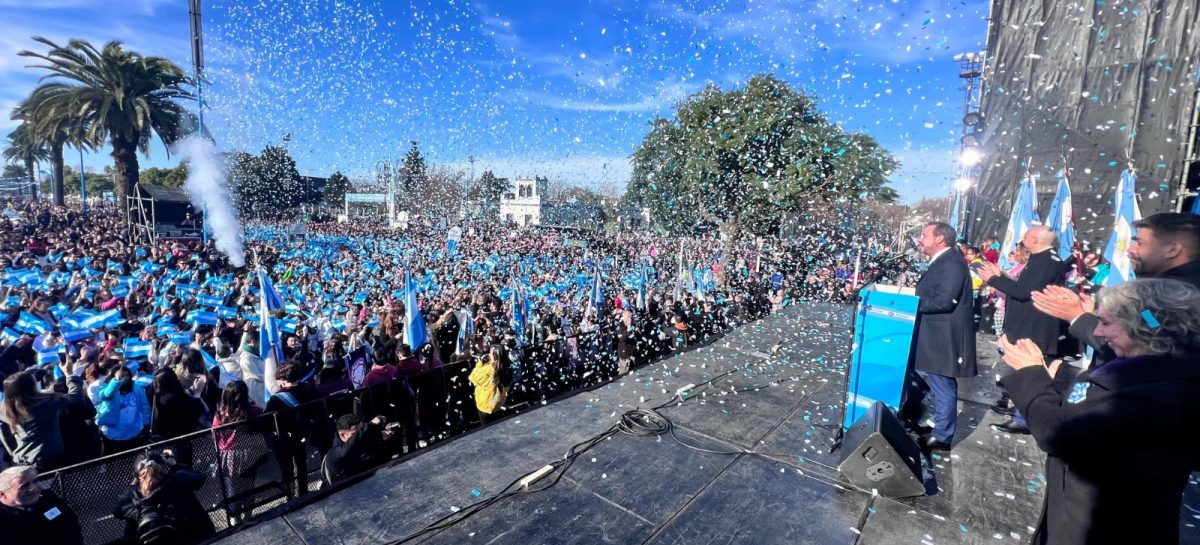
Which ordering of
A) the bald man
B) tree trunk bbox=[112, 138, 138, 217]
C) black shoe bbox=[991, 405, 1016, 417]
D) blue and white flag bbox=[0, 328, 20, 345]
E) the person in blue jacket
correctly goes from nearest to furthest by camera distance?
the bald man, black shoe bbox=[991, 405, 1016, 417], the person in blue jacket, blue and white flag bbox=[0, 328, 20, 345], tree trunk bbox=[112, 138, 138, 217]

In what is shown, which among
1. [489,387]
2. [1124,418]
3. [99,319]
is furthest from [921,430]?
[99,319]

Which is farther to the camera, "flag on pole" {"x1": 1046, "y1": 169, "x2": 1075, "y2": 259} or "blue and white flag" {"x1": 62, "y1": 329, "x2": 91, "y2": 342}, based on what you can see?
"flag on pole" {"x1": 1046, "y1": 169, "x2": 1075, "y2": 259}

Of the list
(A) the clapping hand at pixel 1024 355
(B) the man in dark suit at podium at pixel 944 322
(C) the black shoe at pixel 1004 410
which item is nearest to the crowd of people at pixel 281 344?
(C) the black shoe at pixel 1004 410

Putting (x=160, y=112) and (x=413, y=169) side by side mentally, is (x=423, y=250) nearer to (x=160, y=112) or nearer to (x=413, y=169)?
(x=160, y=112)

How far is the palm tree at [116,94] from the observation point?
59.5 feet

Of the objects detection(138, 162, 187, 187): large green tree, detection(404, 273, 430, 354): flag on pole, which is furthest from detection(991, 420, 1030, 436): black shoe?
detection(138, 162, 187, 187): large green tree

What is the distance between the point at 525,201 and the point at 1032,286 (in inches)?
2261

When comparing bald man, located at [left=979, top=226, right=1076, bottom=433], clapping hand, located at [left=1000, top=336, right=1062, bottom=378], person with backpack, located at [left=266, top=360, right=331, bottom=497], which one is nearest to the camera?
clapping hand, located at [left=1000, top=336, right=1062, bottom=378]

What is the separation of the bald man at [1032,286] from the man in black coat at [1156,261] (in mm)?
923

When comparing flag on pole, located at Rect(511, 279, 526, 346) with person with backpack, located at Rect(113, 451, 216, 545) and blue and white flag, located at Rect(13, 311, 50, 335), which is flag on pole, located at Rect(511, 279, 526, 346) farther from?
blue and white flag, located at Rect(13, 311, 50, 335)

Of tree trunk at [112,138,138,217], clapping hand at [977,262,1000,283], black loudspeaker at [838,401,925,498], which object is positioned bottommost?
black loudspeaker at [838,401,925,498]

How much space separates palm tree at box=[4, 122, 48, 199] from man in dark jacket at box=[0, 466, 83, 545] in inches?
1069

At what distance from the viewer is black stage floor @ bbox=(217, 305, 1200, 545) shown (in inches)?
122

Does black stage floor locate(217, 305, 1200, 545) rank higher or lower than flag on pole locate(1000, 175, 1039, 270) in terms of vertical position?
lower
